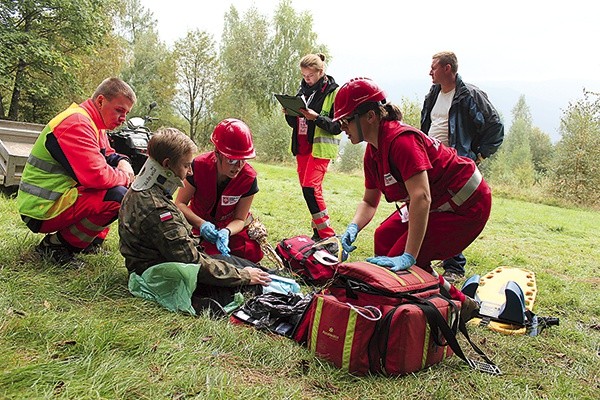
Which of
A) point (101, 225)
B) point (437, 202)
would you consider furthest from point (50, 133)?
point (437, 202)

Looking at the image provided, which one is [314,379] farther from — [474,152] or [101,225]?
[474,152]

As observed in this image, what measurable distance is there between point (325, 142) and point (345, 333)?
3083 millimetres

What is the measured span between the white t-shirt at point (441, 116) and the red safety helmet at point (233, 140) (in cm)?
209

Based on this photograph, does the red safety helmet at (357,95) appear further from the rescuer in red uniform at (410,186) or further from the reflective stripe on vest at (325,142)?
the reflective stripe on vest at (325,142)

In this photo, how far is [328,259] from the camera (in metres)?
4.16

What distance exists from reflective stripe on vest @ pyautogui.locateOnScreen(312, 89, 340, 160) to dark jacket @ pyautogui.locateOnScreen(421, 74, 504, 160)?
1230mm

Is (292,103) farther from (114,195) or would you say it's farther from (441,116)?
(114,195)

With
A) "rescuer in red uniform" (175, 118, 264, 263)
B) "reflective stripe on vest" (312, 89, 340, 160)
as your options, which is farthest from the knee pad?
"reflective stripe on vest" (312, 89, 340, 160)

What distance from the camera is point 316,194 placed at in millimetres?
5246

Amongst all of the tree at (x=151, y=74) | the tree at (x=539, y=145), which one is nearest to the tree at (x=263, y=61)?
the tree at (x=151, y=74)

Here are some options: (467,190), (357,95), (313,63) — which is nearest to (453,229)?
(467,190)

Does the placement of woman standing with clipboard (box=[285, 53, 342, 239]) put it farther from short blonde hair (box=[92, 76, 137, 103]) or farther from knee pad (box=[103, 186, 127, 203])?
knee pad (box=[103, 186, 127, 203])

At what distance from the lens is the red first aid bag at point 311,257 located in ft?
13.4

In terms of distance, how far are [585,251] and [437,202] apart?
17.7ft
